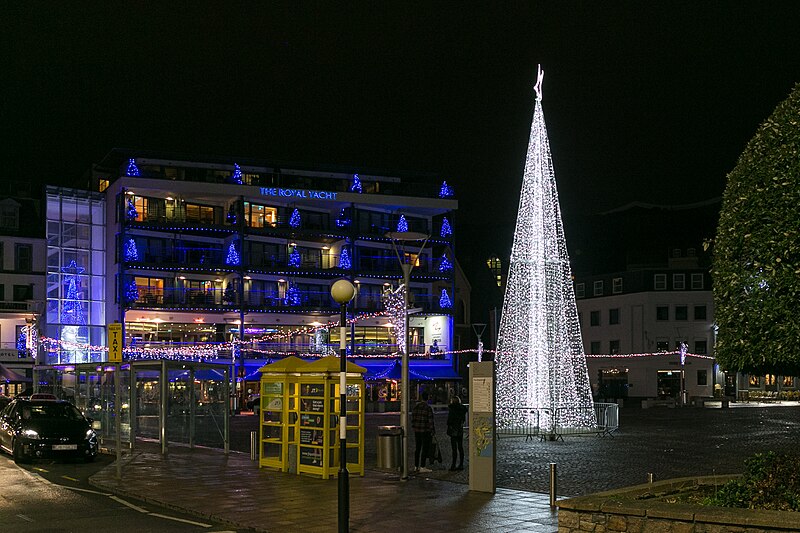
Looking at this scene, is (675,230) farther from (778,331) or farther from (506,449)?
(778,331)

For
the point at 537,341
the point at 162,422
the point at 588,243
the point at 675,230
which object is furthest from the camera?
the point at 588,243

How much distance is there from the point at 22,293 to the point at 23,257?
9.16ft

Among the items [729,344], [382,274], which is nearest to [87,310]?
[382,274]

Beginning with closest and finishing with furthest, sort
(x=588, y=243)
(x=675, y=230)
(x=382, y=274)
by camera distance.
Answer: (x=382, y=274) < (x=675, y=230) < (x=588, y=243)

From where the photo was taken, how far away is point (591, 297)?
83.6 m

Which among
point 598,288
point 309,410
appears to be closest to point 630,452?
point 309,410

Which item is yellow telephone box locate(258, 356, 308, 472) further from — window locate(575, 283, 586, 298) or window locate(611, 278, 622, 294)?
window locate(575, 283, 586, 298)

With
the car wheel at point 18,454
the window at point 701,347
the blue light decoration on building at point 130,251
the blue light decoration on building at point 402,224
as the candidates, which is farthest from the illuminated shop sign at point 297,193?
the car wheel at point 18,454

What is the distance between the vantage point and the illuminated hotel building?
224ft

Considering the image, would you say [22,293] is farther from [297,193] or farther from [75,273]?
[297,193]

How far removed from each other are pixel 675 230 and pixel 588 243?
348 inches

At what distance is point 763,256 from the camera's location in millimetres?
10641

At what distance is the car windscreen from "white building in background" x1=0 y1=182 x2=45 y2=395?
3964cm

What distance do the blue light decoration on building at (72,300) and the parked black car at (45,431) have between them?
1683 inches
